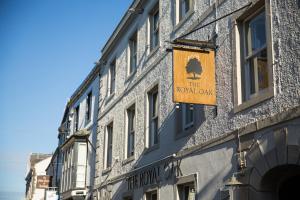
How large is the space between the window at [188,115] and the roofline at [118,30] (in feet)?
19.3

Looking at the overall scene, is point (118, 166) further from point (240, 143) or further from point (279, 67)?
point (279, 67)

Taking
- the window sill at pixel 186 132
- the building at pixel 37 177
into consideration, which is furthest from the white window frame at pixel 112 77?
the building at pixel 37 177

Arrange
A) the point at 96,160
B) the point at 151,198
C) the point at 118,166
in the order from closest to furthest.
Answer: the point at 151,198
the point at 118,166
the point at 96,160

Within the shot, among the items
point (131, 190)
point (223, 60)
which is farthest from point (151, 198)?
point (223, 60)

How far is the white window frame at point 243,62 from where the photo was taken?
8609mm

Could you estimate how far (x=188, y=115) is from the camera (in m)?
12.2

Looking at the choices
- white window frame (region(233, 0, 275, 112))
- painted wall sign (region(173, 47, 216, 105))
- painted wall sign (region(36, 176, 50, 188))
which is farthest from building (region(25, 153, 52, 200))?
white window frame (region(233, 0, 275, 112))

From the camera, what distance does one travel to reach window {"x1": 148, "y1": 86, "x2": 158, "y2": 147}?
570 inches

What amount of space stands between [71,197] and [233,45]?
15.6 meters

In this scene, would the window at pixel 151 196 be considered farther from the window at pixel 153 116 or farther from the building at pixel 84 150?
the building at pixel 84 150

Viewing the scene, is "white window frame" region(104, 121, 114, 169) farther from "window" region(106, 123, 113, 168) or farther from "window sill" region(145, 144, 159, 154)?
"window sill" region(145, 144, 159, 154)

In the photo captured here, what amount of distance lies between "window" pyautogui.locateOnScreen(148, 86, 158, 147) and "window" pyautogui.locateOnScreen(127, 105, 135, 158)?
5.98ft

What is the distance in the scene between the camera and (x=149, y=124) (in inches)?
586

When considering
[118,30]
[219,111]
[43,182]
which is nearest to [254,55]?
[219,111]
